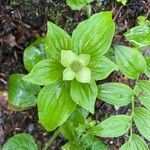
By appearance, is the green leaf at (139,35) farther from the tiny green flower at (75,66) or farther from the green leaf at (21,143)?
the green leaf at (21,143)

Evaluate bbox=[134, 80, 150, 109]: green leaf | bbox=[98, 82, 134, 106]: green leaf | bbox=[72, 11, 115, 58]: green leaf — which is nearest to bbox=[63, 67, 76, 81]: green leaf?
bbox=[72, 11, 115, 58]: green leaf

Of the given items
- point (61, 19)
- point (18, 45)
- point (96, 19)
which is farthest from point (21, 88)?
point (96, 19)

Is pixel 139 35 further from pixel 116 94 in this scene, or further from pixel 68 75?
pixel 68 75

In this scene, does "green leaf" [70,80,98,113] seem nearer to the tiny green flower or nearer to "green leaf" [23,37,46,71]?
the tiny green flower

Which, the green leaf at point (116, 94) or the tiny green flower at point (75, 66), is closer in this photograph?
the tiny green flower at point (75, 66)

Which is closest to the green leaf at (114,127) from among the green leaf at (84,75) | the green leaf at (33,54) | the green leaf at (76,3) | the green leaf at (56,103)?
the green leaf at (56,103)

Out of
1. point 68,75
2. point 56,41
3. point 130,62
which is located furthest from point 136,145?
point 56,41

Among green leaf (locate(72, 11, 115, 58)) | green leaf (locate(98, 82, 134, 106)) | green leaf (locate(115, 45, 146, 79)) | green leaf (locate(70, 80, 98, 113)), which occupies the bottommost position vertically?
green leaf (locate(98, 82, 134, 106))
